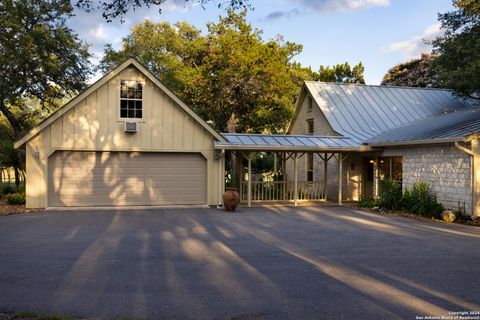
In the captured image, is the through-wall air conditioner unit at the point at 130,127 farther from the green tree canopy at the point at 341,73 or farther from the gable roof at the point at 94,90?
the green tree canopy at the point at 341,73

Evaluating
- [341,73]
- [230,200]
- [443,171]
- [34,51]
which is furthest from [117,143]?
[341,73]

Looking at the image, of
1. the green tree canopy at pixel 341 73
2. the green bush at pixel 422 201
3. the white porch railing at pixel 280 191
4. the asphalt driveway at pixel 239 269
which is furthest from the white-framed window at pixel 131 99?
the green tree canopy at pixel 341 73

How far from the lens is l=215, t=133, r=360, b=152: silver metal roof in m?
17.4

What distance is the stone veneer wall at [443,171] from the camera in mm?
14172

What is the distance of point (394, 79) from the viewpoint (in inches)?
1580

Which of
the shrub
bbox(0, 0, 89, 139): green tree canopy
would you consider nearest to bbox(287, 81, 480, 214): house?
the shrub

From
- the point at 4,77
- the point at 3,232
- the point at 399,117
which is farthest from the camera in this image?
the point at 399,117

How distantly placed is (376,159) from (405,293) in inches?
577

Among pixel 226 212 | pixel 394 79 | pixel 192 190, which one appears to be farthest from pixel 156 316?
pixel 394 79

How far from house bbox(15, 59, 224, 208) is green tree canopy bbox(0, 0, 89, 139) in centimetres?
513

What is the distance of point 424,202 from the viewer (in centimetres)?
1523

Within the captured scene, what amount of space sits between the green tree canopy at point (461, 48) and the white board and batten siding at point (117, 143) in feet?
33.2

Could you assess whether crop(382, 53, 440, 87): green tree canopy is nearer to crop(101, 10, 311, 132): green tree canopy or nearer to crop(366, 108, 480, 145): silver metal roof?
crop(101, 10, 311, 132): green tree canopy

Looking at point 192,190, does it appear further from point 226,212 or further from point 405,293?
point 405,293
